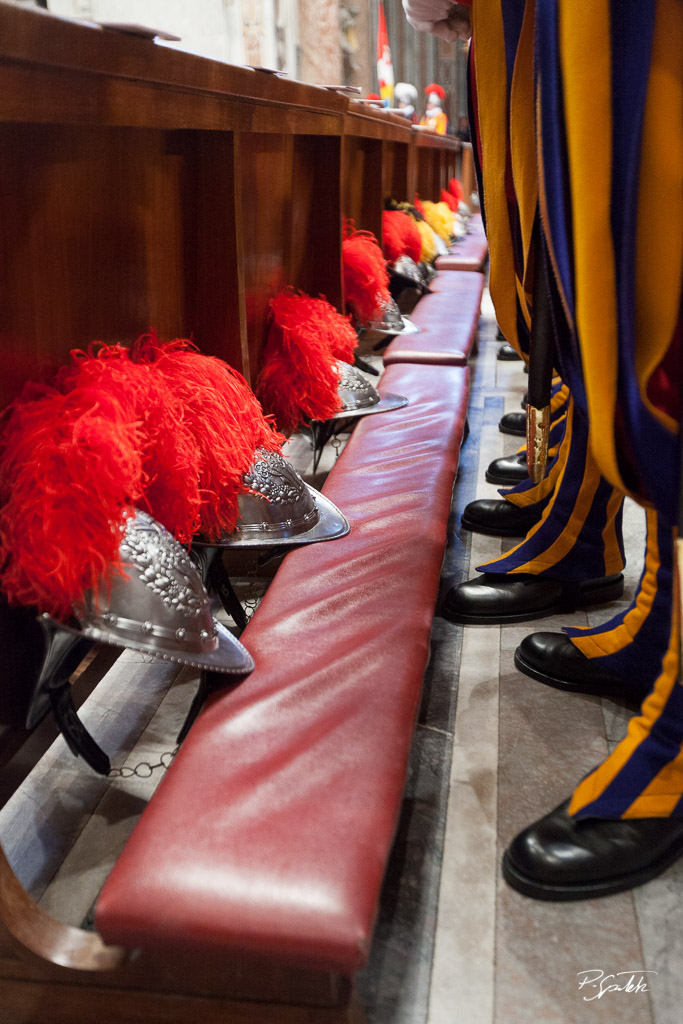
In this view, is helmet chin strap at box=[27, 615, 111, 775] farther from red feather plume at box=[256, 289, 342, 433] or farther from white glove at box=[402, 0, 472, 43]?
white glove at box=[402, 0, 472, 43]

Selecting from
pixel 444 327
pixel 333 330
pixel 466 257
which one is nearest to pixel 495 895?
pixel 333 330

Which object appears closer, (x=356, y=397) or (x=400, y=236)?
(x=356, y=397)

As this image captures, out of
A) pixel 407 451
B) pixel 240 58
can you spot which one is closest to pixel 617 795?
pixel 407 451

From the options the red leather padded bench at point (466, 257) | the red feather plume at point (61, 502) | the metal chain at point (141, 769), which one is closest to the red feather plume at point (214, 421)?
the red feather plume at point (61, 502)

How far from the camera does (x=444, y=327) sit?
322 centimetres

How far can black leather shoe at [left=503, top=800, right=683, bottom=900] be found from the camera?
43.2 inches

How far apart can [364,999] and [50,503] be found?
66 cm

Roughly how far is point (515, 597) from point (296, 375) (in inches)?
29.3

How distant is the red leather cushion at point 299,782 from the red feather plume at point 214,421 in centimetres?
15

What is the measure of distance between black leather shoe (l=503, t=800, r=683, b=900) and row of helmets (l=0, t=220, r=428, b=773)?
0.43m

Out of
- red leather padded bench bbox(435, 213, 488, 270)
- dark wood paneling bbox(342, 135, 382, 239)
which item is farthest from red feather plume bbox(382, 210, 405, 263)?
red leather padded bench bbox(435, 213, 488, 270)

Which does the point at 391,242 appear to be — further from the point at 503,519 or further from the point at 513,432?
the point at 503,519

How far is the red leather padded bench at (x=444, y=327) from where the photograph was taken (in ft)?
9.16

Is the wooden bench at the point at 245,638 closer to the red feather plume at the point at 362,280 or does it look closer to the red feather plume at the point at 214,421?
the red feather plume at the point at 214,421
